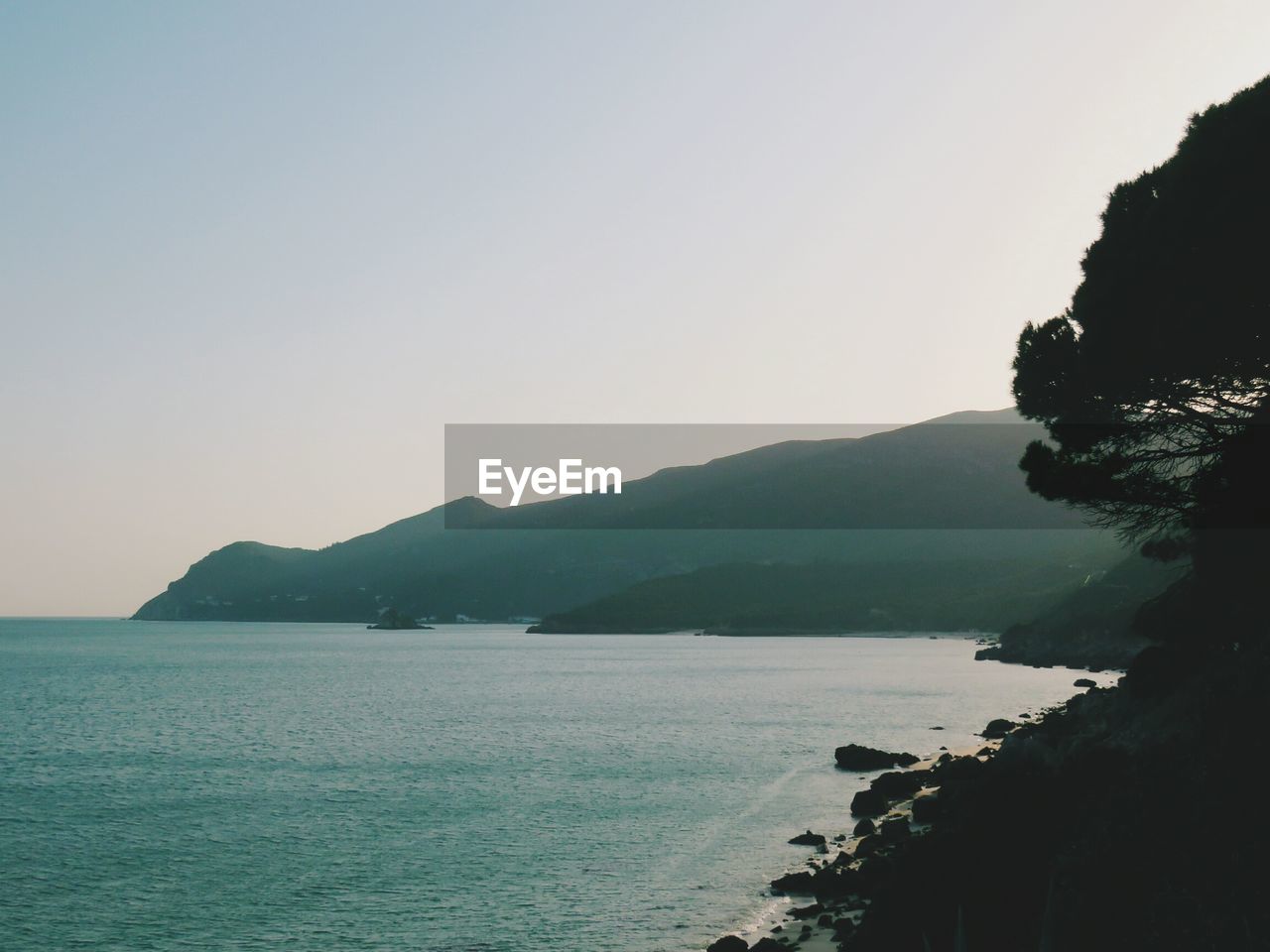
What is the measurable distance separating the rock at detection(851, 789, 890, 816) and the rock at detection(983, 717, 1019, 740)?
21.2 meters

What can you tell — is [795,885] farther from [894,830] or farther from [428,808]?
[428,808]

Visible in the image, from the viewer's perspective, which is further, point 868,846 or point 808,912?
point 868,846

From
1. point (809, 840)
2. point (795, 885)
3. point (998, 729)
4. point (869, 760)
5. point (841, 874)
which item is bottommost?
point (869, 760)

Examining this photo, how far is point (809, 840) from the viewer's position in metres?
35.9

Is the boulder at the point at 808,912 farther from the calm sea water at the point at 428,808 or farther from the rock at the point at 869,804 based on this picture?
the rock at the point at 869,804

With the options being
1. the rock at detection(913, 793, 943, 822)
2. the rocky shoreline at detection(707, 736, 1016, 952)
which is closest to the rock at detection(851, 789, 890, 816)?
the rocky shoreline at detection(707, 736, 1016, 952)

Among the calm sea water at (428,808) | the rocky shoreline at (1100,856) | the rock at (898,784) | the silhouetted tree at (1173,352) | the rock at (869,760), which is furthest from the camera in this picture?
the rock at (869,760)

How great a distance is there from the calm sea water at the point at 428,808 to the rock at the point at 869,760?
135cm

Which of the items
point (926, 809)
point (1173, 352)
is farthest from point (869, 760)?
point (1173, 352)

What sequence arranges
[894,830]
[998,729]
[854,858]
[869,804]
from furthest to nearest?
[998,729]
[869,804]
[894,830]
[854,858]

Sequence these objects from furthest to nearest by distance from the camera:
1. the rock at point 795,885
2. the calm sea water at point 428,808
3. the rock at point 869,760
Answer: the rock at point 869,760 < the rock at point 795,885 < the calm sea water at point 428,808

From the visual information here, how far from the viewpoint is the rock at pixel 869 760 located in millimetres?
52719

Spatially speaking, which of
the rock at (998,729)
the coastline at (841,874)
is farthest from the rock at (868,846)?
the rock at (998,729)

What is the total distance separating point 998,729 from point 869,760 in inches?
494
